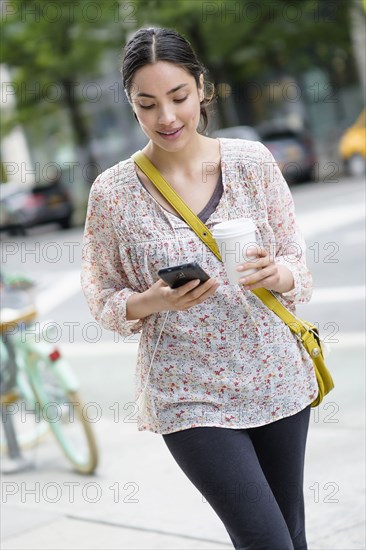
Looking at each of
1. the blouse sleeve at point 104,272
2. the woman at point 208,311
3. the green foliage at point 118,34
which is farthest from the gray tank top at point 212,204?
the green foliage at point 118,34

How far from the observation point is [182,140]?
265 cm

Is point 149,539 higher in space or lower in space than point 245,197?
lower

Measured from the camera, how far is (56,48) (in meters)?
24.8

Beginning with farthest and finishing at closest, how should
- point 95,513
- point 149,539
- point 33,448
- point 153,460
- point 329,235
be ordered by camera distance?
point 329,235 → point 33,448 → point 153,460 → point 95,513 → point 149,539

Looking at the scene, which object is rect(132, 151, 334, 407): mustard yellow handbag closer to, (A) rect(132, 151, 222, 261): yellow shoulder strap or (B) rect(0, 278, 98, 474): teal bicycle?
(A) rect(132, 151, 222, 261): yellow shoulder strap

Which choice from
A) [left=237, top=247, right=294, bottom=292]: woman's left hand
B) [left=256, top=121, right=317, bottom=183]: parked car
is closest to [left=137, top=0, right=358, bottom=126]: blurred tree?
[left=256, top=121, right=317, bottom=183]: parked car

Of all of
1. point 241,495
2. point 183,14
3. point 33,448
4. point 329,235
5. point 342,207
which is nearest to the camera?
point 241,495

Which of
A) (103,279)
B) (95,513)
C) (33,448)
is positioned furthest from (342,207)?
(103,279)

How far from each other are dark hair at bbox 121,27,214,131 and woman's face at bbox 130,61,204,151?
0.02 metres

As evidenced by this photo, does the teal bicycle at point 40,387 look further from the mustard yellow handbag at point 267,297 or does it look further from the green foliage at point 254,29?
the green foliage at point 254,29

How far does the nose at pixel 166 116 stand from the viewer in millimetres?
2582

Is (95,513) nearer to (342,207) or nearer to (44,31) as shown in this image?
(342,207)

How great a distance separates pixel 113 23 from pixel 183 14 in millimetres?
2148

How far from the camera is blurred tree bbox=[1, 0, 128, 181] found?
23719mm
